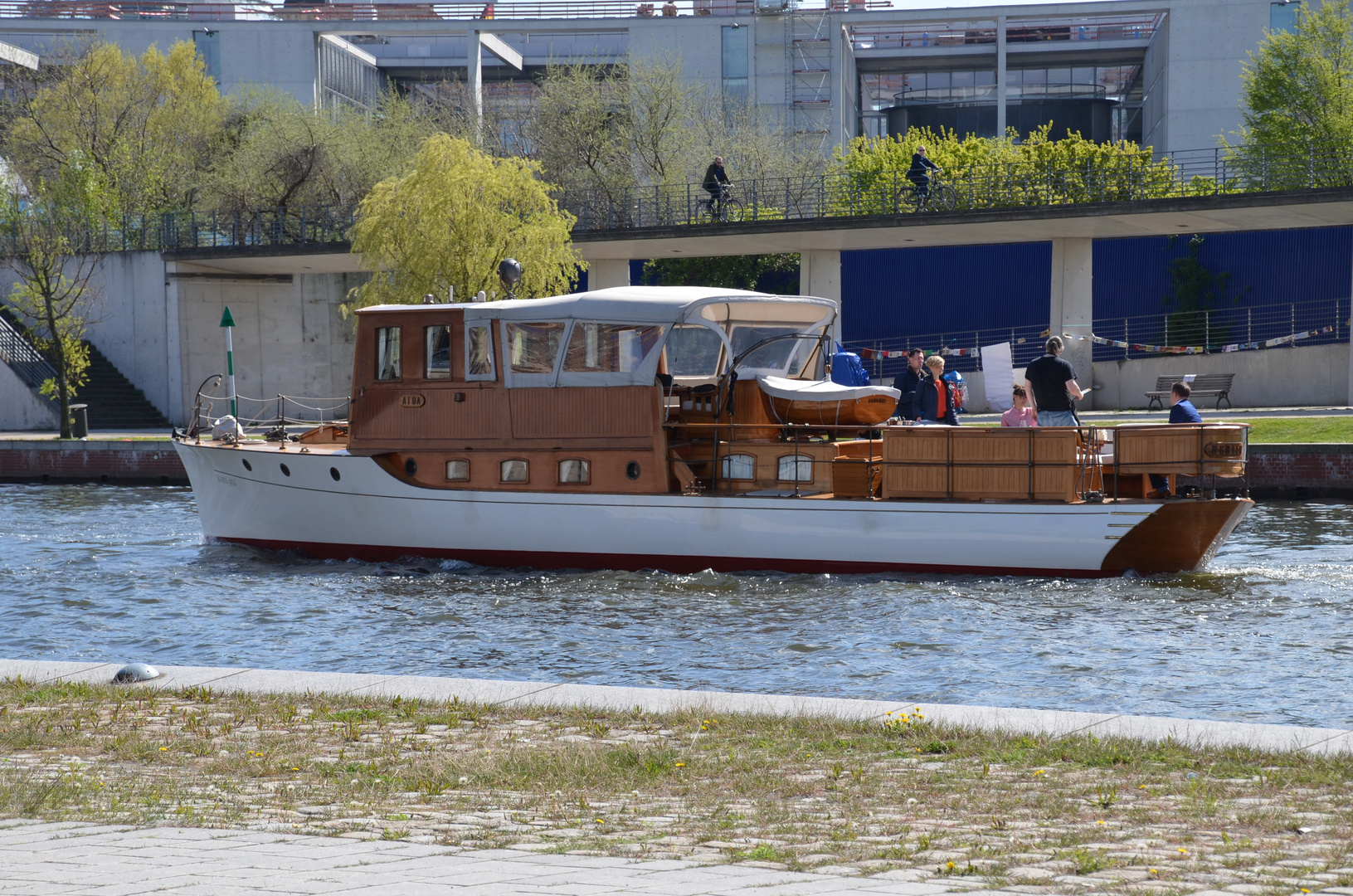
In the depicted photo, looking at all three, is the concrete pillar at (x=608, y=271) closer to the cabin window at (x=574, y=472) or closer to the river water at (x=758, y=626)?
the river water at (x=758, y=626)

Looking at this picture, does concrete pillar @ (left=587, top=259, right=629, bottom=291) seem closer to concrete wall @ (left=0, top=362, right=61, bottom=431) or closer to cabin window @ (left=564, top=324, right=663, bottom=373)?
concrete wall @ (left=0, top=362, right=61, bottom=431)

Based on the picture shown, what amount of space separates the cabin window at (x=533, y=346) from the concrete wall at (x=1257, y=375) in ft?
76.8

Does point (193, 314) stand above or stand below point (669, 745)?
above

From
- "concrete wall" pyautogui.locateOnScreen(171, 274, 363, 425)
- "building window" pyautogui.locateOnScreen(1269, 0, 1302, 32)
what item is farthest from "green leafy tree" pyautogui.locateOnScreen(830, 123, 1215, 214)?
"concrete wall" pyautogui.locateOnScreen(171, 274, 363, 425)

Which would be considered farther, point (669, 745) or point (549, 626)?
point (549, 626)

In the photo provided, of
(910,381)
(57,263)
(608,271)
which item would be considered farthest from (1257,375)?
(57,263)

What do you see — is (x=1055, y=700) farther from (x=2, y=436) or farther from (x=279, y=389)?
(x=279, y=389)

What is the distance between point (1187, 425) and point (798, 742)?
919cm

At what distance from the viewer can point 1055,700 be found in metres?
10.4

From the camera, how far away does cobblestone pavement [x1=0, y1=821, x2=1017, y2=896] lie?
16.1 feet

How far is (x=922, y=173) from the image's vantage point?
119ft

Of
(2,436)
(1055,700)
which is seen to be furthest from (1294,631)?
(2,436)

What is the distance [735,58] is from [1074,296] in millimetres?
31270

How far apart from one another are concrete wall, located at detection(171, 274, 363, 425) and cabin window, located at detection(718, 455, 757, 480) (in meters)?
29.9
